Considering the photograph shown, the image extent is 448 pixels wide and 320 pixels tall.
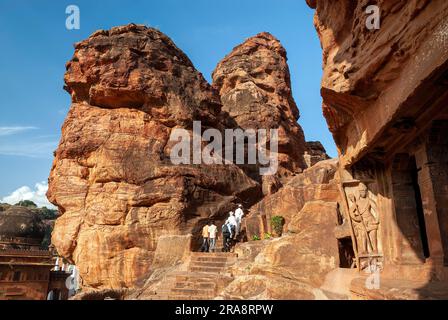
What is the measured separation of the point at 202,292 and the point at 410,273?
181 inches

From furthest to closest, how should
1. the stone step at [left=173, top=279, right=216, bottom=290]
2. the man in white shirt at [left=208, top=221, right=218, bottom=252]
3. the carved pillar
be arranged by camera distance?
1. the man in white shirt at [left=208, top=221, right=218, bottom=252]
2. the stone step at [left=173, top=279, right=216, bottom=290]
3. the carved pillar

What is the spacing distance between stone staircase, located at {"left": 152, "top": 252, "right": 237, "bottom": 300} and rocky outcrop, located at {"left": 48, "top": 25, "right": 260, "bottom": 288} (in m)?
7.32

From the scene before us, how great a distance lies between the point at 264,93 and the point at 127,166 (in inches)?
920

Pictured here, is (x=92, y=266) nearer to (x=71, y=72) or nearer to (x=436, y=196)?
(x=71, y=72)

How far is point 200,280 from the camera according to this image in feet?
28.5

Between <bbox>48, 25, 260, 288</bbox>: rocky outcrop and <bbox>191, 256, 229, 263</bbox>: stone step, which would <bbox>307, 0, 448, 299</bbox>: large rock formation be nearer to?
<bbox>191, 256, 229, 263</bbox>: stone step

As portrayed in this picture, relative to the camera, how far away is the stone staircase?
8.18m

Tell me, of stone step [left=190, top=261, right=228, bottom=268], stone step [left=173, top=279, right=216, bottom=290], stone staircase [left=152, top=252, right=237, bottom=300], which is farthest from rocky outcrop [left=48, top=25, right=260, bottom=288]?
stone step [left=173, top=279, right=216, bottom=290]

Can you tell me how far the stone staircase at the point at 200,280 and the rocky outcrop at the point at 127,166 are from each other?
732 centimetres

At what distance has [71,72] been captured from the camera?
21.5m

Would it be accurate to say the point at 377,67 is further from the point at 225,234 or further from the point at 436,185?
the point at 225,234

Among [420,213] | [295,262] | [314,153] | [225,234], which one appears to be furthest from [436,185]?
[314,153]

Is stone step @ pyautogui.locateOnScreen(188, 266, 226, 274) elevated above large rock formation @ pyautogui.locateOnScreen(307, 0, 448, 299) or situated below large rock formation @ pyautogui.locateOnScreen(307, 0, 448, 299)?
below

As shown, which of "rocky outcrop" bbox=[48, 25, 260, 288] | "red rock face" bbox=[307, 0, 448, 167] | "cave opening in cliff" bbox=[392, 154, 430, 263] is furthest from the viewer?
"rocky outcrop" bbox=[48, 25, 260, 288]
